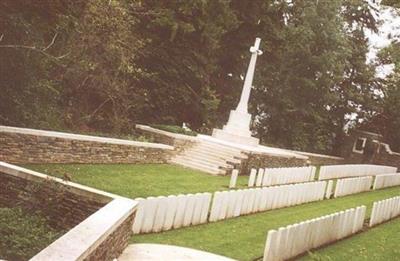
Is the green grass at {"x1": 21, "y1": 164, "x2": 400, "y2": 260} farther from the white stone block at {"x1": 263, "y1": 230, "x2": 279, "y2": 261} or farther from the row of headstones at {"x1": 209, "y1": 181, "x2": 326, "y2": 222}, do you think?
the white stone block at {"x1": 263, "y1": 230, "x2": 279, "y2": 261}

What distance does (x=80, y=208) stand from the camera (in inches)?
380

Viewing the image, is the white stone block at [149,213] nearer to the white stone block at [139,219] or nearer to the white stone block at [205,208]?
the white stone block at [139,219]

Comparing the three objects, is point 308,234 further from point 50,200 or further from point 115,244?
point 50,200

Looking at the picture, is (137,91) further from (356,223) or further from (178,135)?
(356,223)

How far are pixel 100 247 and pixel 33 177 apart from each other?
3439mm

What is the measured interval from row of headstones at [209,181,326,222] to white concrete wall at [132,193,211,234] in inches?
25.4

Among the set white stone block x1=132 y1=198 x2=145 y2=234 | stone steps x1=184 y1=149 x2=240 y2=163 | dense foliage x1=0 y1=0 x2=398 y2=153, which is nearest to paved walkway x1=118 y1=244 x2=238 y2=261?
white stone block x1=132 y1=198 x2=145 y2=234

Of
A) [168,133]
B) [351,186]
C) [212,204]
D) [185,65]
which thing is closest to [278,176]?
[351,186]

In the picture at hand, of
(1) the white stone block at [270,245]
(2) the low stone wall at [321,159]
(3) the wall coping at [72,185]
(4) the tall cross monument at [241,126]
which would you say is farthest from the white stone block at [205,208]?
(2) the low stone wall at [321,159]

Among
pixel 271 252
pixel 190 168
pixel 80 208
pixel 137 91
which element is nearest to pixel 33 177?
pixel 80 208

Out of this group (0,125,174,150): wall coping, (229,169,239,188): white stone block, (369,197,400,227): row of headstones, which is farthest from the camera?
(229,169,239,188): white stone block

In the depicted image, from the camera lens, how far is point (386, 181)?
27.7 meters

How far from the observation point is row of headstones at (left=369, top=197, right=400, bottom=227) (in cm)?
1706

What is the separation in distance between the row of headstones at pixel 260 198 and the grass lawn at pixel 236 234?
0.72ft
